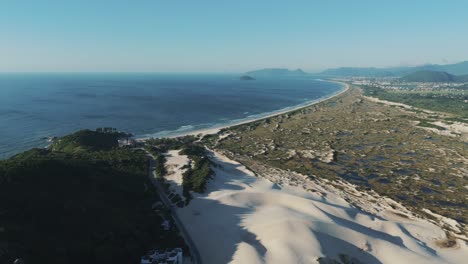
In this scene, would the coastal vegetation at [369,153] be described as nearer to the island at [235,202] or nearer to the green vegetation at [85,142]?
the island at [235,202]

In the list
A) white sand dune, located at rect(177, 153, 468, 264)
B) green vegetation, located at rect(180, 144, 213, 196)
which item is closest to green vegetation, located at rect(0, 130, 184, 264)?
white sand dune, located at rect(177, 153, 468, 264)

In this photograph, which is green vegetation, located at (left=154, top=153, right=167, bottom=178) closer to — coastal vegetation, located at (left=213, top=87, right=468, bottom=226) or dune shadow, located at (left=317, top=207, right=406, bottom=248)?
coastal vegetation, located at (left=213, top=87, right=468, bottom=226)

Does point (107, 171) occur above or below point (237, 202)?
above

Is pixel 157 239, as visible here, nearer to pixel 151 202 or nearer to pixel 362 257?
pixel 151 202

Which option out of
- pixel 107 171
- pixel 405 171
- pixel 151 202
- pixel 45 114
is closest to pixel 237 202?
pixel 151 202

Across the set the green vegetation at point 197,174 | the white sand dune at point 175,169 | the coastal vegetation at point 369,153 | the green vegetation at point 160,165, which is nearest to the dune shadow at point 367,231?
the coastal vegetation at point 369,153
